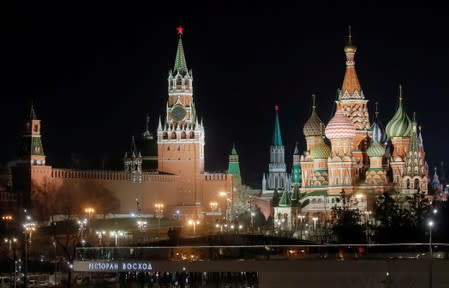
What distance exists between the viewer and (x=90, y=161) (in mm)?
134000

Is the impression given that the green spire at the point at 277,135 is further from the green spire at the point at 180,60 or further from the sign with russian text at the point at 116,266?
the sign with russian text at the point at 116,266

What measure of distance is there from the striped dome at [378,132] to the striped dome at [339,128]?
11.9 ft

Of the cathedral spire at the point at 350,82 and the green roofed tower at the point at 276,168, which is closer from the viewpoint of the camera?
the cathedral spire at the point at 350,82

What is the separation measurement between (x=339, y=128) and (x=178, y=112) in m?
41.3

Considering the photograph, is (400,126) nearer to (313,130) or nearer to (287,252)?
(313,130)

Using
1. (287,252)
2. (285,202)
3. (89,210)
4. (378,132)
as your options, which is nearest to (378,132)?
(378,132)

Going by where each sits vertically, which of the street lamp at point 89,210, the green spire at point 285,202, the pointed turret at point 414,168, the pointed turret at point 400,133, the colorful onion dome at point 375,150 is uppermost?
the pointed turret at point 400,133

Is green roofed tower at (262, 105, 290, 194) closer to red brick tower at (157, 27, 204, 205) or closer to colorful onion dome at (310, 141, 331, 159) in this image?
red brick tower at (157, 27, 204, 205)

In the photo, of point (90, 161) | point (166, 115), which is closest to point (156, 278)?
point (90, 161)

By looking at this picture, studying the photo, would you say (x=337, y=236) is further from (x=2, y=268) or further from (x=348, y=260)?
(x=348, y=260)

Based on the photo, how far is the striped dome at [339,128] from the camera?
104562 millimetres

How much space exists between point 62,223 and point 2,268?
26640 millimetres

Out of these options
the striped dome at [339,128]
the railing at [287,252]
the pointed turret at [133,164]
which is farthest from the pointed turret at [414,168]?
the railing at [287,252]

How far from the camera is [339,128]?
104625 millimetres
